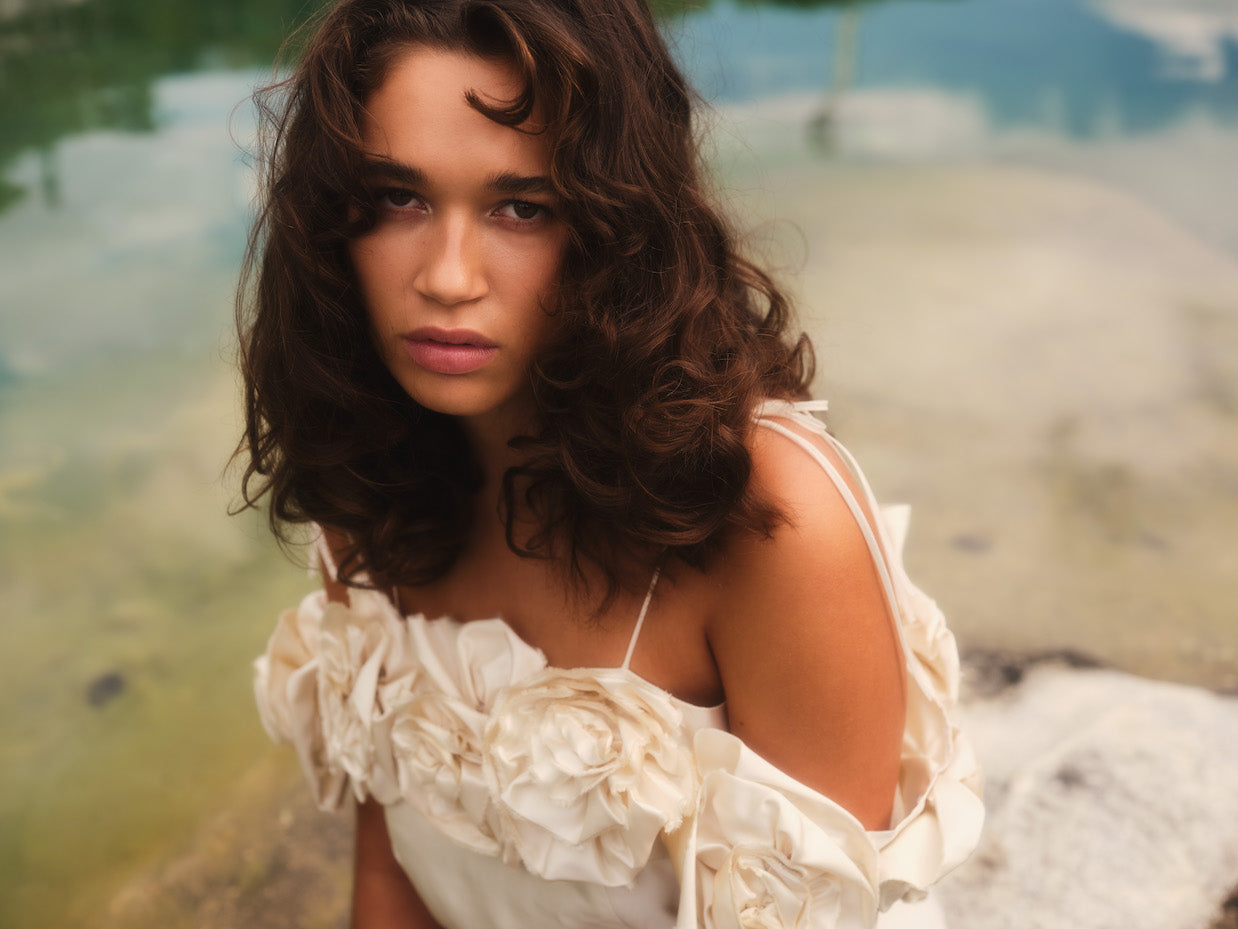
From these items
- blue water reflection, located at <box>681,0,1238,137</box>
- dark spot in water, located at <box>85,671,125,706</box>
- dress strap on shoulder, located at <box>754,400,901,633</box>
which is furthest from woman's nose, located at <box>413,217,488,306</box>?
blue water reflection, located at <box>681,0,1238,137</box>

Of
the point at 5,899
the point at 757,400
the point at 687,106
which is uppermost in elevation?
the point at 687,106

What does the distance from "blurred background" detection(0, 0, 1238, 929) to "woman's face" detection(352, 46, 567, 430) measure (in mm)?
359

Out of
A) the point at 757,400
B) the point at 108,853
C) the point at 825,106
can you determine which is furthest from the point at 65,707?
the point at 825,106

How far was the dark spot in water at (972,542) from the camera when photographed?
115 inches

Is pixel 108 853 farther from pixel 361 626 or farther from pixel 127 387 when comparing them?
pixel 127 387

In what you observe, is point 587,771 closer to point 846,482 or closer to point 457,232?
point 846,482

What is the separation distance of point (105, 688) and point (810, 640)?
2.17 m

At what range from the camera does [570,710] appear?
3.86ft

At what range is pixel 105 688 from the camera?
264cm

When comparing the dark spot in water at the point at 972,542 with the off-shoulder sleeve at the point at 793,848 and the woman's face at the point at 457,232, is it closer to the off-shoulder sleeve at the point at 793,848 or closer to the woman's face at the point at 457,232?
the off-shoulder sleeve at the point at 793,848

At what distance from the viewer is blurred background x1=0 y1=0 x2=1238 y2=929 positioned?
2.33m

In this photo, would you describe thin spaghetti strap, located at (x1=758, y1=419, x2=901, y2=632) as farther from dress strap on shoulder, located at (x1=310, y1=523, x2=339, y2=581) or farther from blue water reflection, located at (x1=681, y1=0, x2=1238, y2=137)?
blue water reflection, located at (x1=681, y1=0, x2=1238, y2=137)

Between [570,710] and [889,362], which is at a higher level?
[570,710]

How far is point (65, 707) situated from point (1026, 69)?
17.2ft
